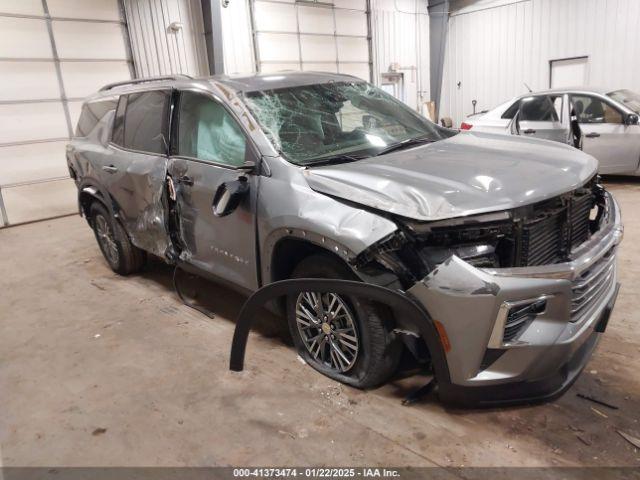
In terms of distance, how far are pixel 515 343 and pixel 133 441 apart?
6.10 feet

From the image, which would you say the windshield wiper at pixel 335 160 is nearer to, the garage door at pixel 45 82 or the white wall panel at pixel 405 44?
the garage door at pixel 45 82

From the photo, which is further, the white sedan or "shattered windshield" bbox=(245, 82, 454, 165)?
the white sedan

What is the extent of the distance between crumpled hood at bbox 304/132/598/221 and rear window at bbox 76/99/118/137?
2.77 metres

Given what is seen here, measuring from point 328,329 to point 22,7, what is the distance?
840 centimetres

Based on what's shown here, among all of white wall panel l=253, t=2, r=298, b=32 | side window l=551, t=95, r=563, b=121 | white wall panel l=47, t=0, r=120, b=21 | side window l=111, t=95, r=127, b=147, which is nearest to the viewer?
side window l=111, t=95, r=127, b=147

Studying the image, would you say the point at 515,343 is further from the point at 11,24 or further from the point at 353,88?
the point at 11,24

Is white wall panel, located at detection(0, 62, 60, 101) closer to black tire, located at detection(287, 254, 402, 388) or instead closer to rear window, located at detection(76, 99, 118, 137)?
rear window, located at detection(76, 99, 118, 137)

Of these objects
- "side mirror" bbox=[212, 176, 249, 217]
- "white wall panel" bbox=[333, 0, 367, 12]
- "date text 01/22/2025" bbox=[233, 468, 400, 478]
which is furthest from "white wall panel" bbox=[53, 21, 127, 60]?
"date text 01/22/2025" bbox=[233, 468, 400, 478]

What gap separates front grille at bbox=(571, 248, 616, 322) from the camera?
2.07m

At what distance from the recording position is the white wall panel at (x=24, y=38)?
7.74m

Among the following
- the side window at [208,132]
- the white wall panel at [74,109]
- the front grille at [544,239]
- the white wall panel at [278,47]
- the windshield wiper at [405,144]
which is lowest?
the front grille at [544,239]

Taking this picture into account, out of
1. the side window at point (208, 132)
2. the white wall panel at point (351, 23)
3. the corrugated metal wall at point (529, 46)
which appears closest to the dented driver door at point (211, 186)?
the side window at point (208, 132)

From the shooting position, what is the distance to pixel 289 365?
9.57 ft

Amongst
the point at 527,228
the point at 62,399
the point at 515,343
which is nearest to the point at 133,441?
the point at 62,399
